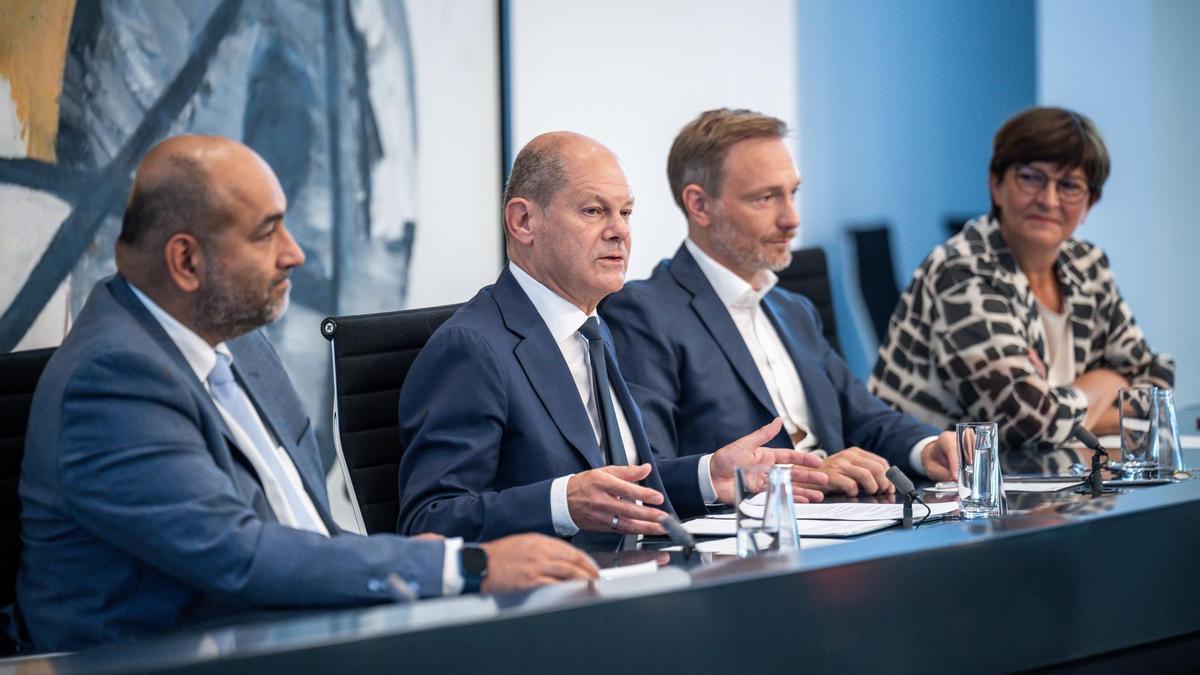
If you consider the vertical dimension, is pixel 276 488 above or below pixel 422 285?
below

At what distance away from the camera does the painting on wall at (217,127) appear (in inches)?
122

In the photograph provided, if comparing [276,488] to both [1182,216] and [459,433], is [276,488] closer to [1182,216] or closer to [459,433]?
[459,433]

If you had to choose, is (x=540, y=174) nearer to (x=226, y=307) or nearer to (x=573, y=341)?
(x=573, y=341)

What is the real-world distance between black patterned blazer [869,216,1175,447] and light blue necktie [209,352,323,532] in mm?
1921

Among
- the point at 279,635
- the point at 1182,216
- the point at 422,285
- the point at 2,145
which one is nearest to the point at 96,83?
the point at 2,145

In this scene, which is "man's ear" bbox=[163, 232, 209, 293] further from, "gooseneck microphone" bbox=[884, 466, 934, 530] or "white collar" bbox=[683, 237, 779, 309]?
"white collar" bbox=[683, 237, 779, 309]

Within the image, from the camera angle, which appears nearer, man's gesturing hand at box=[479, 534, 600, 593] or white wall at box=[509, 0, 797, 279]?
man's gesturing hand at box=[479, 534, 600, 593]

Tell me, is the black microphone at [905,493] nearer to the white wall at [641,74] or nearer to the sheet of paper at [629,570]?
the sheet of paper at [629,570]

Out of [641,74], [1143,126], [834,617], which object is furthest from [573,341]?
[1143,126]

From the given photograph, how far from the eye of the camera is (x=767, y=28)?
484 centimetres

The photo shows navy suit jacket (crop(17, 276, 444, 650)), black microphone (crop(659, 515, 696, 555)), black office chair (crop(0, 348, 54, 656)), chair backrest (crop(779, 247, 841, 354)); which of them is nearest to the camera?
navy suit jacket (crop(17, 276, 444, 650))

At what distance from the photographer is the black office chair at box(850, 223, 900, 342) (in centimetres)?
529

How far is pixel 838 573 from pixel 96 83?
2255 mm

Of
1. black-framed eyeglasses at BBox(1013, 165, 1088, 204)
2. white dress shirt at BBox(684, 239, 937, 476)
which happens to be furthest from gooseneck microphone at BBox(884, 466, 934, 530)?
black-framed eyeglasses at BBox(1013, 165, 1088, 204)
